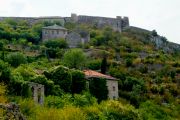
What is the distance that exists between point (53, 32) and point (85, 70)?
3204 centimetres

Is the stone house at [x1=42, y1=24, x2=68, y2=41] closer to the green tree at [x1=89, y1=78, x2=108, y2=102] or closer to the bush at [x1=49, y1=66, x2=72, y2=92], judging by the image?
the green tree at [x1=89, y1=78, x2=108, y2=102]

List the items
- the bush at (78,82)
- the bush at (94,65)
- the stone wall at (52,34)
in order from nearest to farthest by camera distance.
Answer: the bush at (78,82) < the bush at (94,65) < the stone wall at (52,34)

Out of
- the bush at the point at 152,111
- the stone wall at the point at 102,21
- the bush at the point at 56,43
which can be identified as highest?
the stone wall at the point at 102,21

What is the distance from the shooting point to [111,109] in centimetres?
5384

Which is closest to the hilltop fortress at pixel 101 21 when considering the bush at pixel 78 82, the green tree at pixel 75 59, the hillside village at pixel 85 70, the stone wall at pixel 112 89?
the hillside village at pixel 85 70

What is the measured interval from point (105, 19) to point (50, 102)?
238 feet

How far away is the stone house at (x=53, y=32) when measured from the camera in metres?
104

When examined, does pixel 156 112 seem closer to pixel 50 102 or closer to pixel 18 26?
pixel 50 102

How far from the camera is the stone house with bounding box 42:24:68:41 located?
103688 mm

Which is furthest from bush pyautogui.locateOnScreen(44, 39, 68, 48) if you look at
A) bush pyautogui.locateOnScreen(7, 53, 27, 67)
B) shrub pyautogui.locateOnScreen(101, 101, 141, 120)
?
shrub pyautogui.locateOnScreen(101, 101, 141, 120)

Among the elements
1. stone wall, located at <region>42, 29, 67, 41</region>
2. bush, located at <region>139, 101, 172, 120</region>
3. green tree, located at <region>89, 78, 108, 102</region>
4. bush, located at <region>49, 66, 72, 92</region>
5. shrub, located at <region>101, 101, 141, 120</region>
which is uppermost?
stone wall, located at <region>42, 29, 67, 41</region>

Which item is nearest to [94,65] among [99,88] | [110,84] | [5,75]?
[110,84]

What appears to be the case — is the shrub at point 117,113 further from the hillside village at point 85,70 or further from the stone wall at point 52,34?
the stone wall at point 52,34

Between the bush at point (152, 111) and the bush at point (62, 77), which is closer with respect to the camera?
the bush at point (62, 77)
